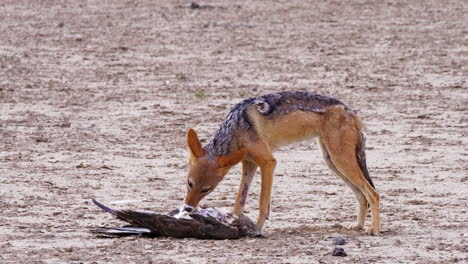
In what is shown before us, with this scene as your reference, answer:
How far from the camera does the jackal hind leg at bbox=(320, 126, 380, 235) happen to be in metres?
9.23

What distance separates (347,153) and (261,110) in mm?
716

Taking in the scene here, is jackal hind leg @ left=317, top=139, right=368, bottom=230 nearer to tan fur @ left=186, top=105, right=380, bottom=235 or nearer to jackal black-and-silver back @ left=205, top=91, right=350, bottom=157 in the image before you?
tan fur @ left=186, top=105, right=380, bottom=235

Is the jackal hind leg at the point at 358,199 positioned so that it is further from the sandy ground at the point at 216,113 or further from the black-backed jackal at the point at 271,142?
the sandy ground at the point at 216,113

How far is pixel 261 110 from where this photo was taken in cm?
934

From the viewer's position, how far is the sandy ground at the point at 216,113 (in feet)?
28.8

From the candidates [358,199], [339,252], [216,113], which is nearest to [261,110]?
[358,199]

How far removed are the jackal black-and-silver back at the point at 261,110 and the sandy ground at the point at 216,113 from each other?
718 mm

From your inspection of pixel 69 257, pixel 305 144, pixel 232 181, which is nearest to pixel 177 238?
pixel 69 257

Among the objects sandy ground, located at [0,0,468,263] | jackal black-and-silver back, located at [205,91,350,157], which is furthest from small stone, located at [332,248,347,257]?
jackal black-and-silver back, located at [205,91,350,157]

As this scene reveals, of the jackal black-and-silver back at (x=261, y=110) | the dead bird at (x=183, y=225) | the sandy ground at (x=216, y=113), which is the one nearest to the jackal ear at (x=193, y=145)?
the jackal black-and-silver back at (x=261, y=110)

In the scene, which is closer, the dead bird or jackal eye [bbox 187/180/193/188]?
the dead bird

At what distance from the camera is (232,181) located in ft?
36.8

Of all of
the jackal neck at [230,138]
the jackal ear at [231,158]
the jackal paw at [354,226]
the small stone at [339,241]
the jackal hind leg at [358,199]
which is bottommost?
the jackal paw at [354,226]

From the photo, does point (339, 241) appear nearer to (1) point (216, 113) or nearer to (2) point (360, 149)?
(2) point (360, 149)
